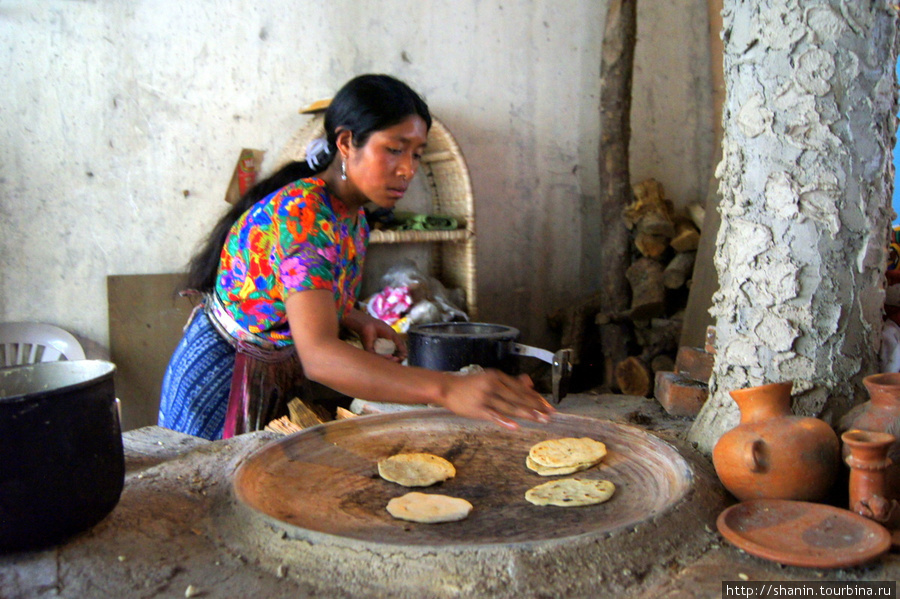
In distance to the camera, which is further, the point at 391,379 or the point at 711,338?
the point at 711,338

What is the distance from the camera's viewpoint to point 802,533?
116 cm

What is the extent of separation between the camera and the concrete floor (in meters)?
1.06

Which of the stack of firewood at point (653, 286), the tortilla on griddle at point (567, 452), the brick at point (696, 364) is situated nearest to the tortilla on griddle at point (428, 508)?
the tortilla on griddle at point (567, 452)

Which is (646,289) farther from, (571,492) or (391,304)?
(571,492)

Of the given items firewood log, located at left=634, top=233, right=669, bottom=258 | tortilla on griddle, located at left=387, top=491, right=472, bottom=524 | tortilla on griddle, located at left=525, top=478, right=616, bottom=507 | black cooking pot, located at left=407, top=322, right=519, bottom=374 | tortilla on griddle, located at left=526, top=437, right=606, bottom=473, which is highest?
firewood log, located at left=634, top=233, right=669, bottom=258

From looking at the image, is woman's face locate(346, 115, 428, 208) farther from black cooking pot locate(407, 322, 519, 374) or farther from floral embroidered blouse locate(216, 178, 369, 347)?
black cooking pot locate(407, 322, 519, 374)

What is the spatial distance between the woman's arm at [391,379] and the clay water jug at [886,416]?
2.04 feet

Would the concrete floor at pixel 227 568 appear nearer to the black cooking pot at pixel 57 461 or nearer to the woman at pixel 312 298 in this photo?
the black cooking pot at pixel 57 461

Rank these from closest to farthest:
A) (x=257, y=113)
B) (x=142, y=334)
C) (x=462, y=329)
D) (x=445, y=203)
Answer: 1. (x=462, y=329)
2. (x=142, y=334)
3. (x=257, y=113)
4. (x=445, y=203)

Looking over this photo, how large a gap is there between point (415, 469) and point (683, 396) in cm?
105

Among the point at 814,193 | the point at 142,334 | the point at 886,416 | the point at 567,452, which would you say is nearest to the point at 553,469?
the point at 567,452

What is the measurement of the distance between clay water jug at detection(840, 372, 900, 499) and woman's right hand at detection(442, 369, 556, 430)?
631 millimetres

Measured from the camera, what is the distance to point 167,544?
1.21 meters

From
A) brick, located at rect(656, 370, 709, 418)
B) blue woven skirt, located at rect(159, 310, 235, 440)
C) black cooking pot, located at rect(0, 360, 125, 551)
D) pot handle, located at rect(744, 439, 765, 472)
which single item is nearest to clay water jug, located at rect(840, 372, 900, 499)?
pot handle, located at rect(744, 439, 765, 472)
